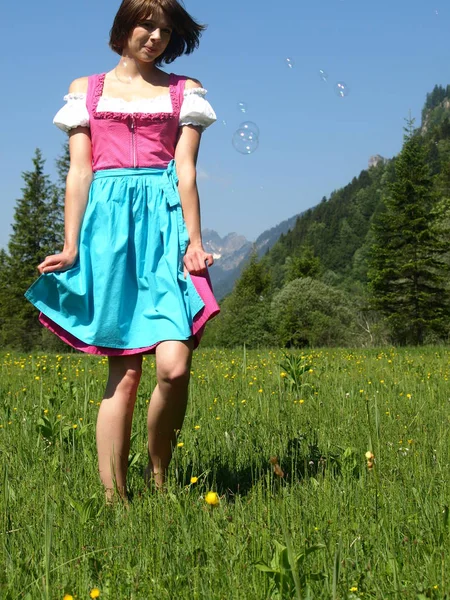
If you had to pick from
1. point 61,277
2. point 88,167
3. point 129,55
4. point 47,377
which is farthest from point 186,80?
point 47,377

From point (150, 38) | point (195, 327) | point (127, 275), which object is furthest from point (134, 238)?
point (150, 38)

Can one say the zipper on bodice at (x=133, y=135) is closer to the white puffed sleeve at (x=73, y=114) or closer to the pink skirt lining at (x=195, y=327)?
the white puffed sleeve at (x=73, y=114)

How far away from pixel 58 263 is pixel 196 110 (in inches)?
35.4

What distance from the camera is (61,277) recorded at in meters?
3.06

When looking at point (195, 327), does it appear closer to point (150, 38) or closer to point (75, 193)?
point (75, 193)

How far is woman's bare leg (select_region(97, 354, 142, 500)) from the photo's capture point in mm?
3053

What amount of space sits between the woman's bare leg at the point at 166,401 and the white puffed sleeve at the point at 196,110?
3.27 ft

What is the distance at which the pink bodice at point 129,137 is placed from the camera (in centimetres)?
321

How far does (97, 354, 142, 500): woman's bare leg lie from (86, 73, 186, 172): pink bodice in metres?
0.84

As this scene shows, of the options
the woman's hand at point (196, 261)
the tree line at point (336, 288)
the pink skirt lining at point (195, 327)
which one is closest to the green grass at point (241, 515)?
the pink skirt lining at point (195, 327)

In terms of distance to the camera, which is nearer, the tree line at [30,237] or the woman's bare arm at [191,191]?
the woman's bare arm at [191,191]

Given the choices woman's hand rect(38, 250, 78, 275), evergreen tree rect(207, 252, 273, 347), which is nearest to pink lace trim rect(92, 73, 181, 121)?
woman's hand rect(38, 250, 78, 275)

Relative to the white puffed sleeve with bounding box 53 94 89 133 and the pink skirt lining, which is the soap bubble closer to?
the white puffed sleeve with bounding box 53 94 89 133

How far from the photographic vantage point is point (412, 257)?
39.2 m
